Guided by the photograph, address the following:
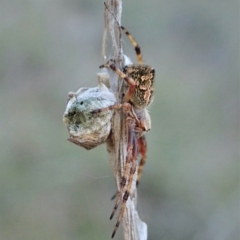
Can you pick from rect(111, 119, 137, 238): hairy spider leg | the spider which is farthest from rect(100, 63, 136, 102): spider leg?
rect(111, 119, 137, 238): hairy spider leg

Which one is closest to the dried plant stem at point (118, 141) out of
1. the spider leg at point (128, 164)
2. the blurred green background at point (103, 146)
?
the spider leg at point (128, 164)

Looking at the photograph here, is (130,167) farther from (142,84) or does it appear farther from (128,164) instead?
(142,84)

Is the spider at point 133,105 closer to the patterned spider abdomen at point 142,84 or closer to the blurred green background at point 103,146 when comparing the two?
the patterned spider abdomen at point 142,84

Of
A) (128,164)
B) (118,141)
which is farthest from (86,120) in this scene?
(128,164)

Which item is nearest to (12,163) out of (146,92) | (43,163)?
(43,163)

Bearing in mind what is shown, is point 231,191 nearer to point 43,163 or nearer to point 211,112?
point 211,112
